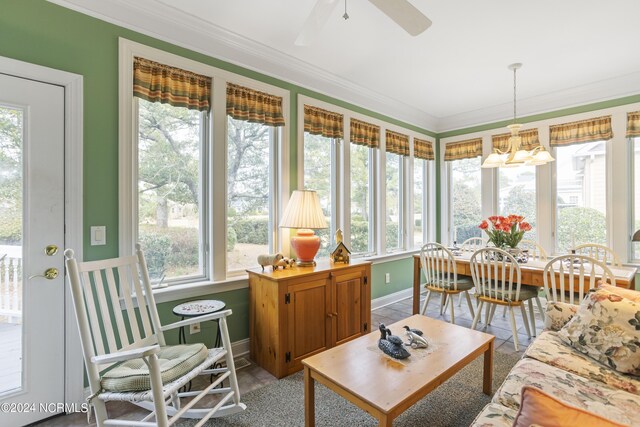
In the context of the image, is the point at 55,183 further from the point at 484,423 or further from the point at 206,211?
the point at 484,423

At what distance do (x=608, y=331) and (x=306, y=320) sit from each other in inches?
73.6

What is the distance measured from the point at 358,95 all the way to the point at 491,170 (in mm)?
2312

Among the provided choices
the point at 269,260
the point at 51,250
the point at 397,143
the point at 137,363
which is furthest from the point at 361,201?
the point at 51,250

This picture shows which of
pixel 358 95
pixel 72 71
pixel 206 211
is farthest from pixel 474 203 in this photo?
pixel 72 71

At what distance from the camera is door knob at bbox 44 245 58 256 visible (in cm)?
191

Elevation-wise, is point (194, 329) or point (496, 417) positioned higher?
point (496, 417)

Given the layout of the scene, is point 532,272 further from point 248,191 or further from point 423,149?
point 248,191

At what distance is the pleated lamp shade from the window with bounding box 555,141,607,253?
3249 millimetres

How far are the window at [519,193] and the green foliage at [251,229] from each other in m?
3.46

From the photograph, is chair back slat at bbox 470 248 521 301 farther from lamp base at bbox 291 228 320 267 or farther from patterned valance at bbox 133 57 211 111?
patterned valance at bbox 133 57 211 111

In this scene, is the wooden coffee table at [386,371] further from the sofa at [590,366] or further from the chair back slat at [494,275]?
the chair back slat at [494,275]

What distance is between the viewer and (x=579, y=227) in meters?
3.85

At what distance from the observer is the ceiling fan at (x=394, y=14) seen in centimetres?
163

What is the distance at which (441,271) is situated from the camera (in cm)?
340
